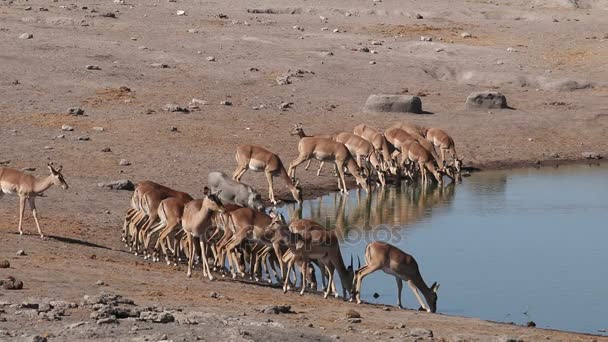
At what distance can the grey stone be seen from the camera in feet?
111

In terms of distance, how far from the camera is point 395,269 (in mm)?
16969

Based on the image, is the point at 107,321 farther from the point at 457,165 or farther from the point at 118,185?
the point at 457,165

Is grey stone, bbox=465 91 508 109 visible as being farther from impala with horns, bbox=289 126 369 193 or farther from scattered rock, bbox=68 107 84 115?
scattered rock, bbox=68 107 84 115

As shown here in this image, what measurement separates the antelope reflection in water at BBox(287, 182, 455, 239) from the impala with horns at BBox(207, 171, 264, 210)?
1560 mm

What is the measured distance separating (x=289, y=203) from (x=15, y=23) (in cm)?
1724

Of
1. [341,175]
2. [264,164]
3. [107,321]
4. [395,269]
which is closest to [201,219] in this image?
[395,269]

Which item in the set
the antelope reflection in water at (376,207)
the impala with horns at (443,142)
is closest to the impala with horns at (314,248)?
the antelope reflection in water at (376,207)

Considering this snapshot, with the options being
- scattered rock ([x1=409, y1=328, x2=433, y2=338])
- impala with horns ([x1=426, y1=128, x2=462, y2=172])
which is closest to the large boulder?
impala with horns ([x1=426, y1=128, x2=462, y2=172])

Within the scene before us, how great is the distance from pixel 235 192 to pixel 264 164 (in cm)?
290

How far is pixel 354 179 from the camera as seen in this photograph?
27953 mm

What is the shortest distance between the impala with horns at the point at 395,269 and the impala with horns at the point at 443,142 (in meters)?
12.0

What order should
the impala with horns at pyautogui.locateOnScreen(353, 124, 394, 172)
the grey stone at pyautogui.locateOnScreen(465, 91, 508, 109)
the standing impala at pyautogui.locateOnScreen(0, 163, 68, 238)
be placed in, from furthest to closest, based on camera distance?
the grey stone at pyautogui.locateOnScreen(465, 91, 508, 109) → the impala with horns at pyautogui.locateOnScreen(353, 124, 394, 172) → the standing impala at pyautogui.locateOnScreen(0, 163, 68, 238)

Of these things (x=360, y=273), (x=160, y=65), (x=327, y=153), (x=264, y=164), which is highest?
(x=160, y=65)

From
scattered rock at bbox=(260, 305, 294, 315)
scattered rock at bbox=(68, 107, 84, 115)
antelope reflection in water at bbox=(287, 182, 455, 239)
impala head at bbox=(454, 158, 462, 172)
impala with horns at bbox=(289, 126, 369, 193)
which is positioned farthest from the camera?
scattered rock at bbox=(68, 107, 84, 115)
